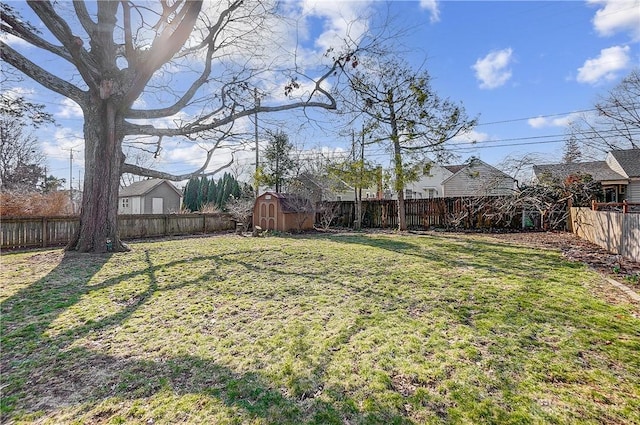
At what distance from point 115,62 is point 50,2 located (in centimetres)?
178

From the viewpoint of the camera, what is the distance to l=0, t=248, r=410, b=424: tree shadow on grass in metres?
1.90

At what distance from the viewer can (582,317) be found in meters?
3.33

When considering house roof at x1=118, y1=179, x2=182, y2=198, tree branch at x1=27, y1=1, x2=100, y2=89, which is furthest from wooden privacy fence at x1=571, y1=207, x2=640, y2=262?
house roof at x1=118, y1=179, x2=182, y2=198

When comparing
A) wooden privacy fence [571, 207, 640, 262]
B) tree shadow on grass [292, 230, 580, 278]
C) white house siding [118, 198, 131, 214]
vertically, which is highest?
white house siding [118, 198, 131, 214]

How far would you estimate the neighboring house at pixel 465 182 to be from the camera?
1398cm

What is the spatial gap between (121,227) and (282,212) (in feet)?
20.8

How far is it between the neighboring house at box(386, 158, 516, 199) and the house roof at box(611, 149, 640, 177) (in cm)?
785

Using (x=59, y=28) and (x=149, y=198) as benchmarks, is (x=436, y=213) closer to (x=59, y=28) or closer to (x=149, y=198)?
(x=59, y=28)

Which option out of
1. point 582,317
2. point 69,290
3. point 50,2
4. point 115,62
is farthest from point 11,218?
point 582,317

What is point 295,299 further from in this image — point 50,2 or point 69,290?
point 50,2

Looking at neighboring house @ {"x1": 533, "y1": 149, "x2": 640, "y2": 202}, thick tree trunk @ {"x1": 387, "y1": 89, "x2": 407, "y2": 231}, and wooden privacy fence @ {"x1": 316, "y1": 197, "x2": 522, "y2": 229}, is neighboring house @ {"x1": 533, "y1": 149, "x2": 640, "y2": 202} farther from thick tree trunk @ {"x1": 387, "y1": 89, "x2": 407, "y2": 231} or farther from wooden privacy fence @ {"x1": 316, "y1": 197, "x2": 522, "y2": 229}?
thick tree trunk @ {"x1": 387, "y1": 89, "x2": 407, "y2": 231}

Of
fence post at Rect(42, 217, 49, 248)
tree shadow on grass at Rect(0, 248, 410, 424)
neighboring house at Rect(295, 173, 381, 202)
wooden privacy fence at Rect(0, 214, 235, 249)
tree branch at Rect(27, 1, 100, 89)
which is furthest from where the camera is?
neighboring house at Rect(295, 173, 381, 202)

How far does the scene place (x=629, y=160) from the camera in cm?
1991

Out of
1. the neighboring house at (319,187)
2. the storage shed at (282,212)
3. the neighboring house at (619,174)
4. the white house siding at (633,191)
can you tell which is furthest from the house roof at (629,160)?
the storage shed at (282,212)
